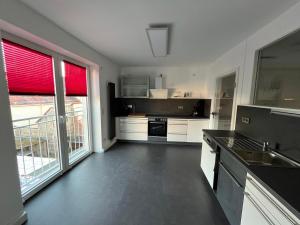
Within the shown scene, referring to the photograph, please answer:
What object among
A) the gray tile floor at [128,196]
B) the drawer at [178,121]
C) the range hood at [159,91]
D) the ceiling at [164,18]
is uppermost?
the ceiling at [164,18]

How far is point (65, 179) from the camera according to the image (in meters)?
2.48

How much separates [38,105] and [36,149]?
A: 0.77 m

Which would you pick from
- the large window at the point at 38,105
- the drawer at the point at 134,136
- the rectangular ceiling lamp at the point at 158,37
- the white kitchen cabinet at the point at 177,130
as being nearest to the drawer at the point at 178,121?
the white kitchen cabinet at the point at 177,130

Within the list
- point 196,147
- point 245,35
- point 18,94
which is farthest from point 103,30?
point 196,147

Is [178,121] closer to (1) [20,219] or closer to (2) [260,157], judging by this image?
(2) [260,157]

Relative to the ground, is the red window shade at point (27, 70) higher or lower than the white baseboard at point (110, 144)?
higher

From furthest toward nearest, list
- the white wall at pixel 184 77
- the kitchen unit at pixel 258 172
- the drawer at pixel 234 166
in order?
the white wall at pixel 184 77, the drawer at pixel 234 166, the kitchen unit at pixel 258 172

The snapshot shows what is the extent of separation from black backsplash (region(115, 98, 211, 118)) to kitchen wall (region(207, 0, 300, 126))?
1.52 metres

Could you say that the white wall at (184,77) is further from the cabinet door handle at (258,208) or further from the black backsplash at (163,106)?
the cabinet door handle at (258,208)

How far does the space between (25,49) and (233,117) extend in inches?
136

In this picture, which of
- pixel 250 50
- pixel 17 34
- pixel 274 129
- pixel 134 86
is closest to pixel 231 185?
pixel 274 129

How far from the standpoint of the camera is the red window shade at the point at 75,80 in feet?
8.87

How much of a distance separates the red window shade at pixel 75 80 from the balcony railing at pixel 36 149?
0.66 m

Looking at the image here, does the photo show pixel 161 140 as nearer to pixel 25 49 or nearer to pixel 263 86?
pixel 263 86
